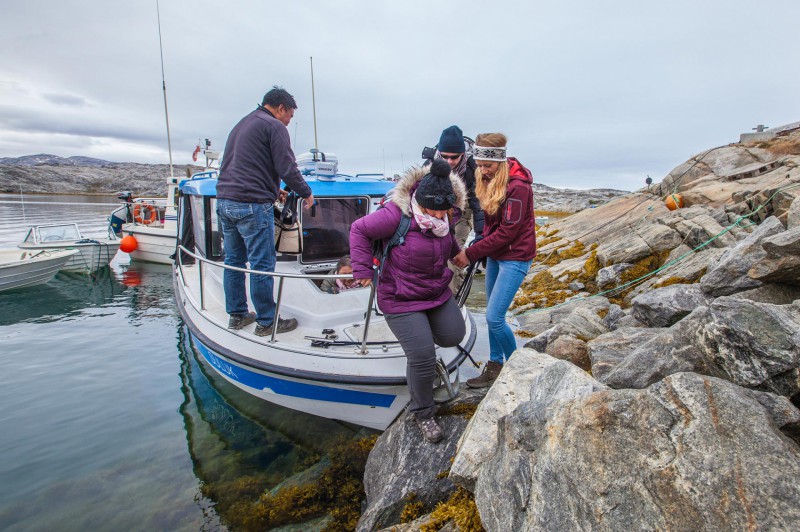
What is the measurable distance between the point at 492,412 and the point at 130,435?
189 inches

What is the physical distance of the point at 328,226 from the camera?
19.0 ft

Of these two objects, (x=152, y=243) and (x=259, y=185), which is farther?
(x=152, y=243)

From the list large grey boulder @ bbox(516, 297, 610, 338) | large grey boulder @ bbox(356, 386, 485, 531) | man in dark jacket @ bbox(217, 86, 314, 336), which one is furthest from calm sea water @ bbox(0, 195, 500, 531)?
man in dark jacket @ bbox(217, 86, 314, 336)

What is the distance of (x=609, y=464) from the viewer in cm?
197

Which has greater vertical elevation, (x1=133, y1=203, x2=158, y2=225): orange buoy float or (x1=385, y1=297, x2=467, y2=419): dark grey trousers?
(x1=133, y1=203, x2=158, y2=225): orange buoy float

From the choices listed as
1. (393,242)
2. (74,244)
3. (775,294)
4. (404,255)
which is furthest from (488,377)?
(74,244)

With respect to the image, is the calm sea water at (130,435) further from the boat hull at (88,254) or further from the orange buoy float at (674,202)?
the orange buoy float at (674,202)

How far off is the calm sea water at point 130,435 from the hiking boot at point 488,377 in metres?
1.77

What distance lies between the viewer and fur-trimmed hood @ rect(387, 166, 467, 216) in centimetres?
327

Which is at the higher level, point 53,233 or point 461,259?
point 461,259

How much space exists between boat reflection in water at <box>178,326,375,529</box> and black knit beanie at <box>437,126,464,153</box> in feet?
10.6

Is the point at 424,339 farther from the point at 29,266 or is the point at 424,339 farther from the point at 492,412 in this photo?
the point at 29,266

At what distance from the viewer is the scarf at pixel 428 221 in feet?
10.5

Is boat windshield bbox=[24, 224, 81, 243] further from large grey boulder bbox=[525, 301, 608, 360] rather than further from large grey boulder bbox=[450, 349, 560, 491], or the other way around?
large grey boulder bbox=[450, 349, 560, 491]
